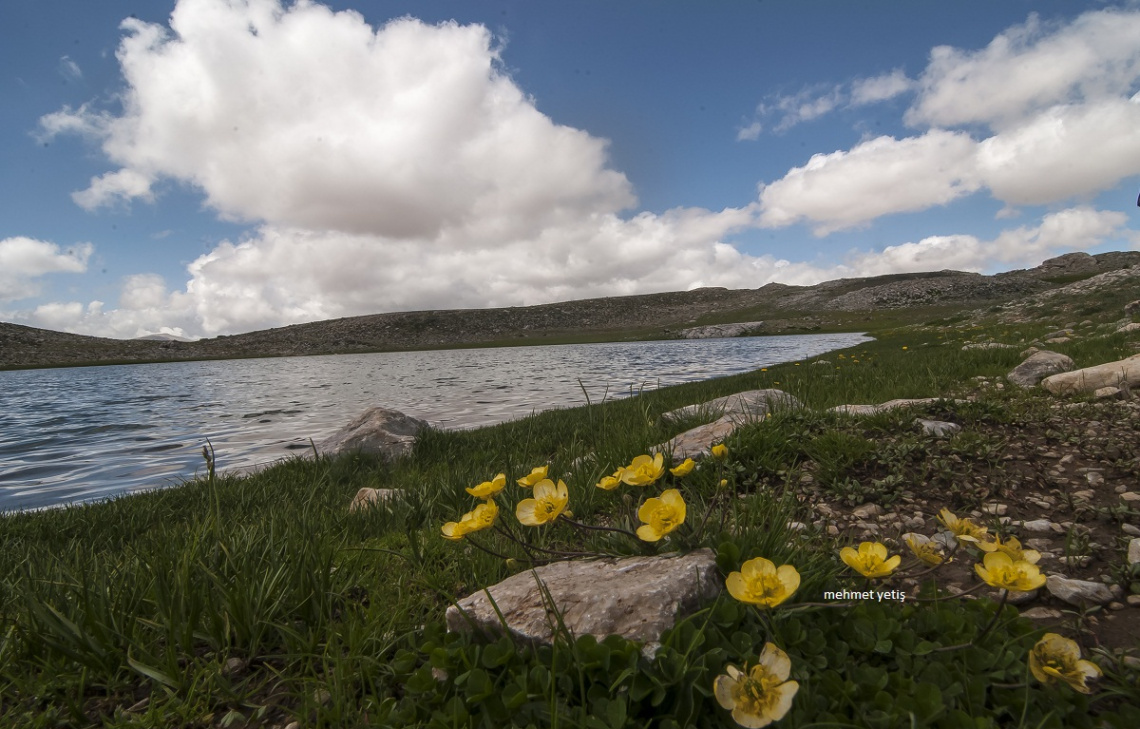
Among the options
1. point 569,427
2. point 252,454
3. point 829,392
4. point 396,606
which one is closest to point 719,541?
point 396,606

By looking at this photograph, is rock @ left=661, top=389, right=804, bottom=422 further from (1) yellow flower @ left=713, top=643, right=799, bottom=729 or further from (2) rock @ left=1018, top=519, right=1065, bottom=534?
(1) yellow flower @ left=713, top=643, right=799, bottom=729

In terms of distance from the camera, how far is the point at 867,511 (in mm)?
3125

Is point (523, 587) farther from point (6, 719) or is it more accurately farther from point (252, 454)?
point (252, 454)

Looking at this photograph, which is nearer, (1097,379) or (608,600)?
(608,600)

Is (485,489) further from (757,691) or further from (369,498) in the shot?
(369,498)

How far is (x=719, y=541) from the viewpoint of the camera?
6.75 feet

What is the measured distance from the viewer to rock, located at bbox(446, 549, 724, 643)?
5.48ft

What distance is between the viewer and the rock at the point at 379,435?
28.2ft

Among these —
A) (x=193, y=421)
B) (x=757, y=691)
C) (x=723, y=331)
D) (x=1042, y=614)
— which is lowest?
(x=723, y=331)

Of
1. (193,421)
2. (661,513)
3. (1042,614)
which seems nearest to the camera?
(661,513)

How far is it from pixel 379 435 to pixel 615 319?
12573cm

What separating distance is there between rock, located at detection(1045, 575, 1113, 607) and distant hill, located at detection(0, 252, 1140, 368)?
74677 mm

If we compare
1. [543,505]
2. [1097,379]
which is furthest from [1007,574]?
[1097,379]

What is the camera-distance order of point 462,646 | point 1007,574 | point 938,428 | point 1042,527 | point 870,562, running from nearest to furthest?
point 1007,574, point 870,562, point 462,646, point 1042,527, point 938,428
